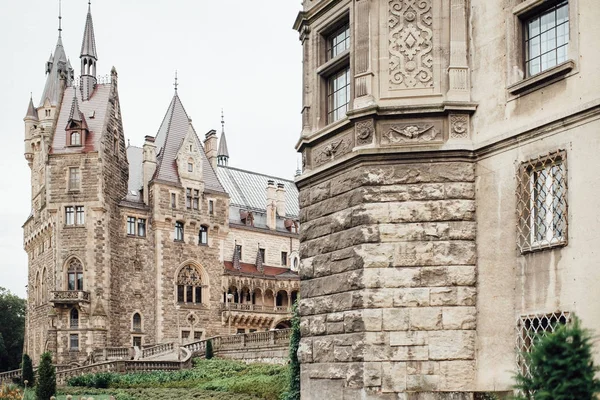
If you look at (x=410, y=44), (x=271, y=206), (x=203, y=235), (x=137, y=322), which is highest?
(x=271, y=206)

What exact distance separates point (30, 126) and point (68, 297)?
16696mm

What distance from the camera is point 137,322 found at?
50.8m

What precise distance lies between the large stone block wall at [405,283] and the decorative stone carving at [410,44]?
129 centimetres

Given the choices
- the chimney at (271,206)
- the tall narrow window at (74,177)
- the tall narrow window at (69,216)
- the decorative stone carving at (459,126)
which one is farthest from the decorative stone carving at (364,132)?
the chimney at (271,206)

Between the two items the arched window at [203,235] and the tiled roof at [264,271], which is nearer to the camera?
the arched window at [203,235]

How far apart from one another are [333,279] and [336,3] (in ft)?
14.8

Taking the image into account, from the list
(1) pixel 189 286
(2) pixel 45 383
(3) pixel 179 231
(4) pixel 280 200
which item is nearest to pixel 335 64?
(2) pixel 45 383

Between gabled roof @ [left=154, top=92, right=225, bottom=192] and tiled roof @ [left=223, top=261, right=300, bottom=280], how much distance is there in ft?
19.1

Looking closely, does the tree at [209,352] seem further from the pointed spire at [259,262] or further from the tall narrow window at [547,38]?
the tall narrow window at [547,38]

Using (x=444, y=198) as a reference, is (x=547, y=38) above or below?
above

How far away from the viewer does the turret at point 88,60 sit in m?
52.9

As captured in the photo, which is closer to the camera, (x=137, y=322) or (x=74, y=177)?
(x=74, y=177)

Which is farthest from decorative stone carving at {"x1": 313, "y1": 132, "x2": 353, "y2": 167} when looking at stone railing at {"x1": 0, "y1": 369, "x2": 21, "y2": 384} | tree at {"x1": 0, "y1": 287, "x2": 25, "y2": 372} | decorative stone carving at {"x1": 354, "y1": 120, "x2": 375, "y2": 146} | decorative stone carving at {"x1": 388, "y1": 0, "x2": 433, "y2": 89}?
tree at {"x1": 0, "y1": 287, "x2": 25, "y2": 372}

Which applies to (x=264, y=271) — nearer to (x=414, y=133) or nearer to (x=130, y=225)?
(x=130, y=225)
